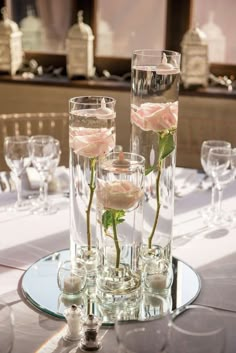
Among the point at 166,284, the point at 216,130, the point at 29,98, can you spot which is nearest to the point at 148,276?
the point at 166,284

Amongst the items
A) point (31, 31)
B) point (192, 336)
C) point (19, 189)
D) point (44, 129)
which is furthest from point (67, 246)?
point (31, 31)

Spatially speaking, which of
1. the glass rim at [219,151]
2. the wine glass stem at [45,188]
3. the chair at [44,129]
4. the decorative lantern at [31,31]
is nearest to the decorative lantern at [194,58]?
the chair at [44,129]

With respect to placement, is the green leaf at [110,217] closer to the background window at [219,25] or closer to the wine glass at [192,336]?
the wine glass at [192,336]

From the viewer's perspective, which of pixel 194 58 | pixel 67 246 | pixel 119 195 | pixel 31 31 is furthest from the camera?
pixel 31 31

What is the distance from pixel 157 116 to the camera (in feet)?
3.83

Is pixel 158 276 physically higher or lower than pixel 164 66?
lower

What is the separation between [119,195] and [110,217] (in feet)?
0.19

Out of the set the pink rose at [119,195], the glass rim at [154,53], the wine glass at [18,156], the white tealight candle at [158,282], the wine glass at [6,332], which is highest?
the glass rim at [154,53]

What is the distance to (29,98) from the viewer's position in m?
3.01

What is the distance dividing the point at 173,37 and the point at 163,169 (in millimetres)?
1851

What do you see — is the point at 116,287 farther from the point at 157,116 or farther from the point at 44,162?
the point at 44,162

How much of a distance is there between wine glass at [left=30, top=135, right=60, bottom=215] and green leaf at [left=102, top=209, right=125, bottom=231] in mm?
532

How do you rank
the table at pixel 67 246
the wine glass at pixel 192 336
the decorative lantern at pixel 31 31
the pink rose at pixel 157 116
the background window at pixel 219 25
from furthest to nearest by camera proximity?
the decorative lantern at pixel 31 31 < the background window at pixel 219 25 < the pink rose at pixel 157 116 < the table at pixel 67 246 < the wine glass at pixel 192 336

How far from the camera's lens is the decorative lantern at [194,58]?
275 centimetres
